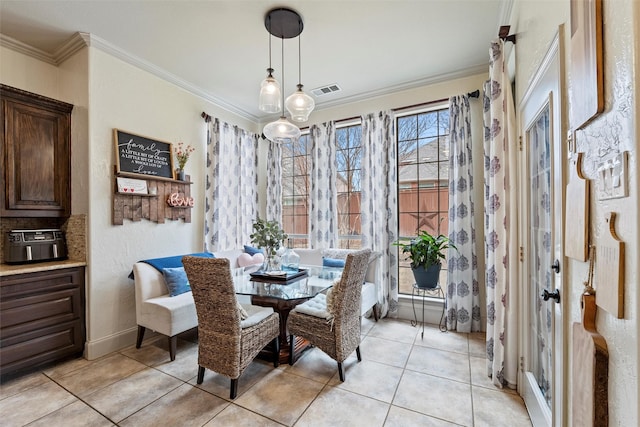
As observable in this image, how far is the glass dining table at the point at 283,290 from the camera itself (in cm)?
239

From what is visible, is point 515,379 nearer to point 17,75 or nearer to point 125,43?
point 125,43

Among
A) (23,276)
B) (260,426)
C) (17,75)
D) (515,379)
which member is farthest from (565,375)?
(17,75)

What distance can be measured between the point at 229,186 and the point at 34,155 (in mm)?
2079

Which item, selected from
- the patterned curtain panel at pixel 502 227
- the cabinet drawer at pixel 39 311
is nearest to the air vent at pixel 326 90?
the patterned curtain panel at pixel 502 227

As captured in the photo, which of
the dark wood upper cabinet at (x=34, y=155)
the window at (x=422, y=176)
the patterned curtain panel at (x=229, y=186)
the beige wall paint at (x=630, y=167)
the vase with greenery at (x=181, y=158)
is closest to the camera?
the beige wall paint at (x=630, y=167)

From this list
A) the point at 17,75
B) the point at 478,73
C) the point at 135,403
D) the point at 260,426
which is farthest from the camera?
the point at 478,73

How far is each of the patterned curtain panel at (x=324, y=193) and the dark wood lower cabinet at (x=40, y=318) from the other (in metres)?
2.71

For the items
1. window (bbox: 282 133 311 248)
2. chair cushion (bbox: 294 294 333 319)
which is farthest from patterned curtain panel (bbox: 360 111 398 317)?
chair cushion (bbox: 294 294 333 319)

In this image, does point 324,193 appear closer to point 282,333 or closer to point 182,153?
point 182,153

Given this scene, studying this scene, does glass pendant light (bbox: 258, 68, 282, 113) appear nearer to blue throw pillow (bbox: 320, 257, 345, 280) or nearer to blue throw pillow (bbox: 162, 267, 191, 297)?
blue throw pillow (bbox: 320, 257, 345, 280)

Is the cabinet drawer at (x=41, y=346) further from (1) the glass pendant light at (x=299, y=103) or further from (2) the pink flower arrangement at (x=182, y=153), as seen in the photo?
(1) the glass pendant light at (x=299, y=103)

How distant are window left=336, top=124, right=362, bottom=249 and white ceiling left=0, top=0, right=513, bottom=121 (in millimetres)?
812

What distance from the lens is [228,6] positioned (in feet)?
7.59

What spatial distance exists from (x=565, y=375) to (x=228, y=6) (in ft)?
10.6
